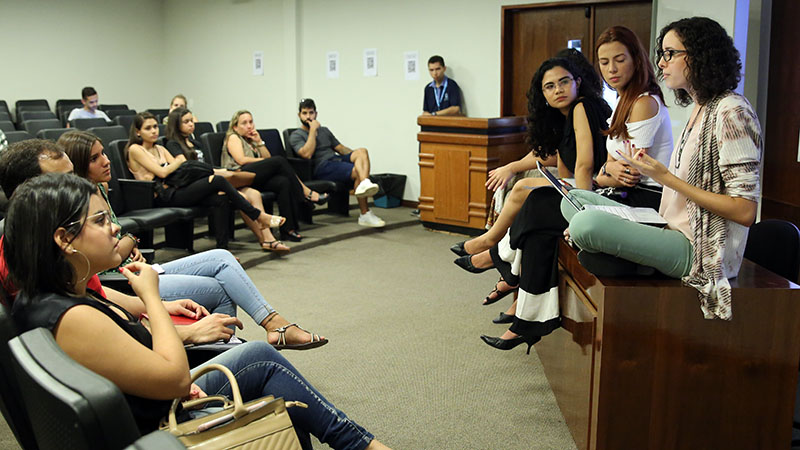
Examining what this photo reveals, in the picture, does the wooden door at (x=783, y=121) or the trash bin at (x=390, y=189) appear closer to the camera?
the wooden door at (x=783, y=121)

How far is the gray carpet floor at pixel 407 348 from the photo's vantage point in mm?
2760

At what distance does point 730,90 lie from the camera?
2186 millimetres

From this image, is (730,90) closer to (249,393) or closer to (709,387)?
(709,387)

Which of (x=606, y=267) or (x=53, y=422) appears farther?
(x=606, y=267)

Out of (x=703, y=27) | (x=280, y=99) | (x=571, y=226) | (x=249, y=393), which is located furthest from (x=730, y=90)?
(x=280, y=99)

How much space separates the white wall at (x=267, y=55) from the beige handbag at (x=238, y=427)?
5076 mm

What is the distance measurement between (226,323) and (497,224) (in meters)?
1.50

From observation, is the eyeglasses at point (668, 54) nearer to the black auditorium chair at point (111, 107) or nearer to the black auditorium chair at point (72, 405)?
the black auditorium chair at point (72, 405)

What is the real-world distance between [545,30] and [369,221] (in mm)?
2616

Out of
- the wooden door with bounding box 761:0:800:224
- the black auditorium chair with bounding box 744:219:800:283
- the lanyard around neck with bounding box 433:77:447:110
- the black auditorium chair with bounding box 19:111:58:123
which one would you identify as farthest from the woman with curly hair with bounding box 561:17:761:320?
the black auditorium chair with bounding box 19:111:58:123

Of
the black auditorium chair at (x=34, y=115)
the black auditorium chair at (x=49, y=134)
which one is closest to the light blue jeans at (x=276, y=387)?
the black auditorium chair at (x=49, y=134)

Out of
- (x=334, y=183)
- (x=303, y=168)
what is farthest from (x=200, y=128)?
(x=334, y=183)

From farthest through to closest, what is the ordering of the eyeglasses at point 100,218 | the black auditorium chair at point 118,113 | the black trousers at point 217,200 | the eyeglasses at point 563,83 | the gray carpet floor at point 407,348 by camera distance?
the black auditorium chair at point 118,113, the black trousers at point 217,200, the eyeglasses at point 563,83, the gray carpet floor at point 407,348, the eyeglasses at point 100,218

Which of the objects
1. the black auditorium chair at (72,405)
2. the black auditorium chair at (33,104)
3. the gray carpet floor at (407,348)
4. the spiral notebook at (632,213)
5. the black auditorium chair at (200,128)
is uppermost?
the black auditorium chair at (33,104)
